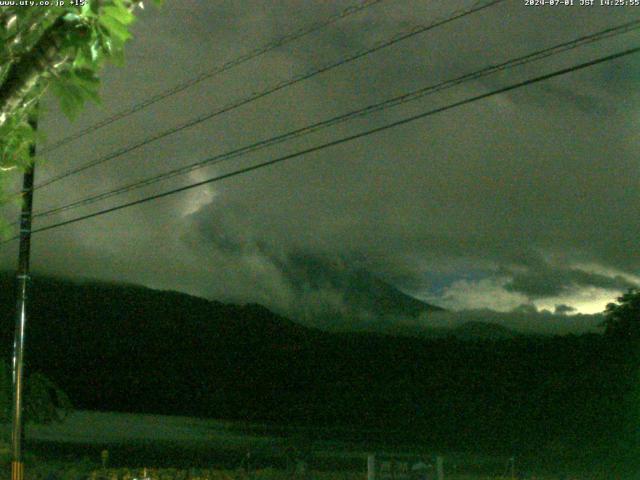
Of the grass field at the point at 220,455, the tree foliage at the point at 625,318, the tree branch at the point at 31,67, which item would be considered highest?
the tree foliage at the point at 625,318

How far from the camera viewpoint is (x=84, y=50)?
4023mm

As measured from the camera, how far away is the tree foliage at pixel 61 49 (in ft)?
13.0

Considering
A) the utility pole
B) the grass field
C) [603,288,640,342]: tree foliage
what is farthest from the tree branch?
[603,288,640,342]: tree foliage

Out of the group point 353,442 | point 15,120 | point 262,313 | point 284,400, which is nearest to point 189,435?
point 353,442

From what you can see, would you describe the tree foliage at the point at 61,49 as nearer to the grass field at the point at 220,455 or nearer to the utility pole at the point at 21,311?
the grass field at the point at 220,455

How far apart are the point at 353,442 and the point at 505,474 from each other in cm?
2708

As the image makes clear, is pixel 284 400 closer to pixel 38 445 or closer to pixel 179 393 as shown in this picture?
pixel 179 393

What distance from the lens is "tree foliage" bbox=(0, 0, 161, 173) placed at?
13.0 feet

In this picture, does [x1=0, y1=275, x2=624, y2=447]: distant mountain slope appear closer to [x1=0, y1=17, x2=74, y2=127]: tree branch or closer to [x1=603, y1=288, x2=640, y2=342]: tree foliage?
[x1=603, y1=288, x2=640, y2=342]: tree foliage

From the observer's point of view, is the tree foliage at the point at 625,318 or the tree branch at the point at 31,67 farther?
A: the tree foliage at the point at 625,318

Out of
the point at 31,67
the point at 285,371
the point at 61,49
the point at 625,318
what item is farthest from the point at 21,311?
the point at 285,371

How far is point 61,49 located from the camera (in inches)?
163

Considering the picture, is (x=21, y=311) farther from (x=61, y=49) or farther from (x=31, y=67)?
(x=61, y=49)

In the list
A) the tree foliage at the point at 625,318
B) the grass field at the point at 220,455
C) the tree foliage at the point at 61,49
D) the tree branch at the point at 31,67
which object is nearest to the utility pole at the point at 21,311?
the grass field at the point at 220,455
